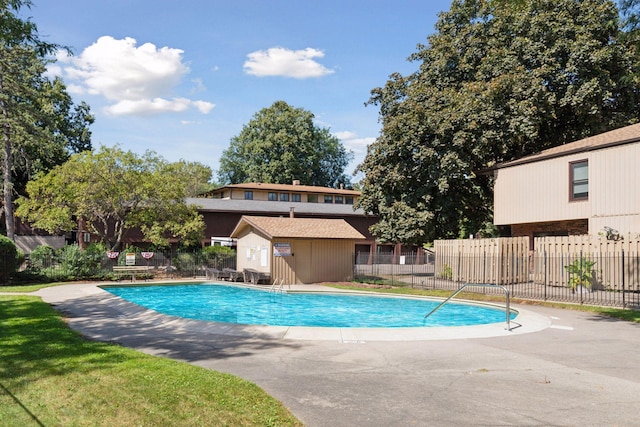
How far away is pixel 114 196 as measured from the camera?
32.2m

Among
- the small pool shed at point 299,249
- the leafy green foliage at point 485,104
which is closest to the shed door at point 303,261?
the small pool shed at point 299,249

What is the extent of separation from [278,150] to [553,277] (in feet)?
188

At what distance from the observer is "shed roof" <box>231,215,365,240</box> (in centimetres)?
3017

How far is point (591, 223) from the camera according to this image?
2595cm

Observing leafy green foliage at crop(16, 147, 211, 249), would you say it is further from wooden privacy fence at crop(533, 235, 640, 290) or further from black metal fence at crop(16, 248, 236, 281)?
wooden privacy fence at crop(533, 235, 640, 290)

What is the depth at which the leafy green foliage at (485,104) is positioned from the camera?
31094 millimetres

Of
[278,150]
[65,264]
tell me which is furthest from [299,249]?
[278,150]

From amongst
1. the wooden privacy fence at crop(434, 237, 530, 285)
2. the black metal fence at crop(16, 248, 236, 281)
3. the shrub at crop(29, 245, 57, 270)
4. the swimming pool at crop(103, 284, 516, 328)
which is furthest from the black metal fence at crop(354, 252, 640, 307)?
the shrub at crop(29, 245, 57, 270)

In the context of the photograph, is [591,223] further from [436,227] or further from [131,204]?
[131,204]

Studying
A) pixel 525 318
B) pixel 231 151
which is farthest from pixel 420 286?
pixel 231 151

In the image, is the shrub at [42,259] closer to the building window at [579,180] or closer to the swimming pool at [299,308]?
the swimming pool at [299,308]

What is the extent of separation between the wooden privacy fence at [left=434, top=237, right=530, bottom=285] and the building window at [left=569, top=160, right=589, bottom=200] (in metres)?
3.46

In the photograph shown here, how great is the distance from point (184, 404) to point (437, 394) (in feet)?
12.8

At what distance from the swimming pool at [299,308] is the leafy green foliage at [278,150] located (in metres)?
48.0
